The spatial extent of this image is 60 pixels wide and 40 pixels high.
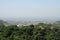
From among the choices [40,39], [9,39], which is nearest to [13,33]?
[9,39]

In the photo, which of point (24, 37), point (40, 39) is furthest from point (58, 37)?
point (24, 37)

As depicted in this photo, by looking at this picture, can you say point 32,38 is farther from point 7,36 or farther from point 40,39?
point 7,36

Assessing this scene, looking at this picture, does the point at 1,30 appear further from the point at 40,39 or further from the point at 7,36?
the point at 40,39

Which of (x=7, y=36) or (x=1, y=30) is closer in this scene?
(x=7, y=36)

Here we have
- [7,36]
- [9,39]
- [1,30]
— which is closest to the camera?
[9,39]

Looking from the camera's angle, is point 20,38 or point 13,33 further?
point 13,33

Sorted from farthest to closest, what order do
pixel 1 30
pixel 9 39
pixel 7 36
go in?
pixel 1 30 → pixel 7 36 → pixel 9 39

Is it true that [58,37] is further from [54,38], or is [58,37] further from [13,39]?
[13,39]

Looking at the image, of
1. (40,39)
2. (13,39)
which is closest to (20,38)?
(13,39)
